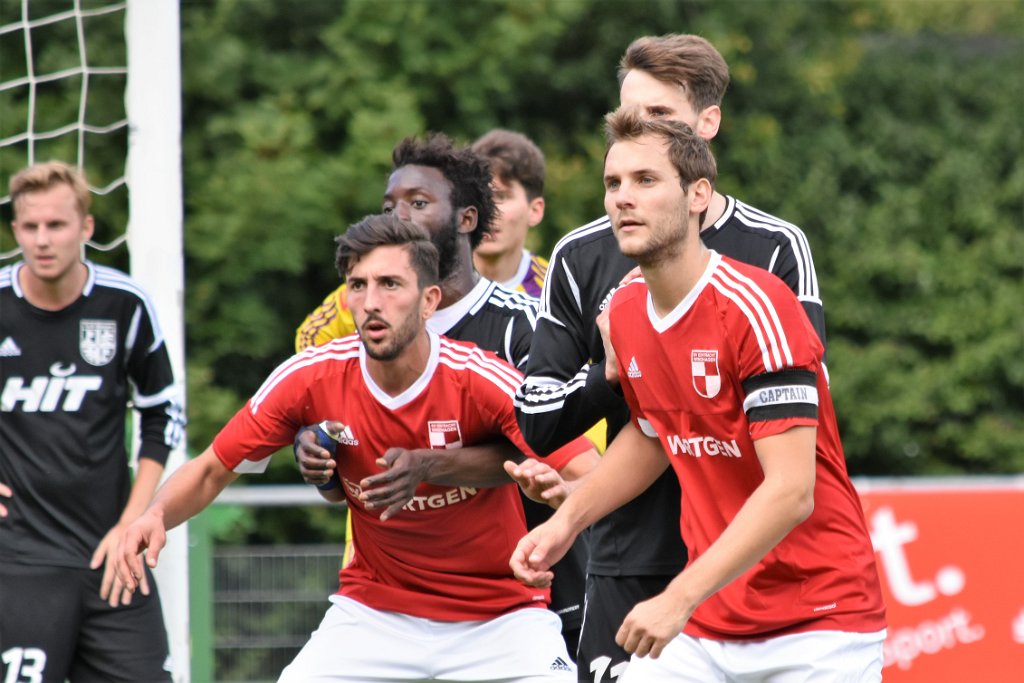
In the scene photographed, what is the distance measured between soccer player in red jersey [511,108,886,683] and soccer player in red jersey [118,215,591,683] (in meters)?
0.85

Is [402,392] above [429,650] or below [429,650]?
above

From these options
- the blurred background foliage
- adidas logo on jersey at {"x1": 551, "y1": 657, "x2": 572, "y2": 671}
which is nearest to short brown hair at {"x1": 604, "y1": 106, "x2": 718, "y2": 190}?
adidas logo on jersey at {"x1": 551, "y1": 657, "x2": 572, "y2": 671}

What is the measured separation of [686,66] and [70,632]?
129 inches

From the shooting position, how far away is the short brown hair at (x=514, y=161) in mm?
6902

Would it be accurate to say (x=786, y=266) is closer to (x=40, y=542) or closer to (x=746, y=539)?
(x=746, y=539)

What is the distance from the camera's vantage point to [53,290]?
6168 mm

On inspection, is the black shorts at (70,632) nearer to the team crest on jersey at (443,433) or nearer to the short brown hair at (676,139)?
the team crest on jersey at (443,433)

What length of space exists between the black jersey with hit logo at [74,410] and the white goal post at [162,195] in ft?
1.09

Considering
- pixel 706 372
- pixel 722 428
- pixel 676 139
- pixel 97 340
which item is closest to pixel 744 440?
pixel 722 428

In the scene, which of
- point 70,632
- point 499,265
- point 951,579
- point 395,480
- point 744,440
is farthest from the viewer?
point 951,579

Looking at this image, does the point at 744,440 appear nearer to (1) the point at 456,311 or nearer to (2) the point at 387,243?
(2) the point at 387,243

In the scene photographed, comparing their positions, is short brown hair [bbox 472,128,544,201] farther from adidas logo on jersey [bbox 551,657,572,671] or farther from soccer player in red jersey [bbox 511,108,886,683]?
soccer player in red jersey [bbox 511,108,886,683]

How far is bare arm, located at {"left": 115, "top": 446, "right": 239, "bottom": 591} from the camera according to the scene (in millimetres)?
4582

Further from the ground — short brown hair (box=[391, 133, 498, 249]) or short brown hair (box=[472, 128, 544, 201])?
short brown hair (box=[472, 128, 544, 201])
